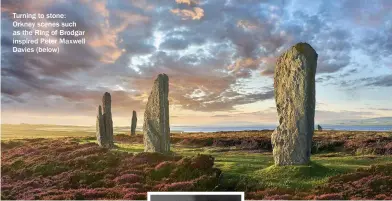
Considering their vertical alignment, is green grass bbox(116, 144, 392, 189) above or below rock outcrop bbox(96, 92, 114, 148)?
below

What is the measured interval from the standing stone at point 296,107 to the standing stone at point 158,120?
5.60 m

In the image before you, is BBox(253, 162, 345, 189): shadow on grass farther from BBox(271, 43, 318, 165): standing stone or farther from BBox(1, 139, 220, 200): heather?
BBox(1, 139, 220, 200): heather

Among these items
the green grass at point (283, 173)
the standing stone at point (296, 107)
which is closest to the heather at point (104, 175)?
the green grass at point (283, 173)

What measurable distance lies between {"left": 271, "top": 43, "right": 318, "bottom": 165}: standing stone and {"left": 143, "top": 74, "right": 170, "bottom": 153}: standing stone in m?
5.60

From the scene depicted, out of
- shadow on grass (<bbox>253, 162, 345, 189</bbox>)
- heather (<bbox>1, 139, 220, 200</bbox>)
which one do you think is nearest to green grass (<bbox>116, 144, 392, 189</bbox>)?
shadow on grass (<bbox>253, 162, 345, 189</bbox>)

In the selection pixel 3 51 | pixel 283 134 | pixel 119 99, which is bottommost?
pixel 283 134

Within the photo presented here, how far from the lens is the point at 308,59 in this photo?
56.7 ft

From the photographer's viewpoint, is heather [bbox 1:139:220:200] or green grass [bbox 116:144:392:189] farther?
heather [bbox 1:139:220:200]

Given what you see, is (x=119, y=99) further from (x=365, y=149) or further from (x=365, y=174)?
(x=365, y=174)

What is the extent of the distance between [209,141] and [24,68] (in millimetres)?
13205

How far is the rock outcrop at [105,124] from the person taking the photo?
26.9 metres

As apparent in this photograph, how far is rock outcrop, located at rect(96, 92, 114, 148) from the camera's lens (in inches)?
1057

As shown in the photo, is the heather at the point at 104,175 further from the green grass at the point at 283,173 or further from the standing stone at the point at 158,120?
the green grass at the point at 283,173

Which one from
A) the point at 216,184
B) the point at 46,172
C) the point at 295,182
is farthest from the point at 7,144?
the point at 295,182
